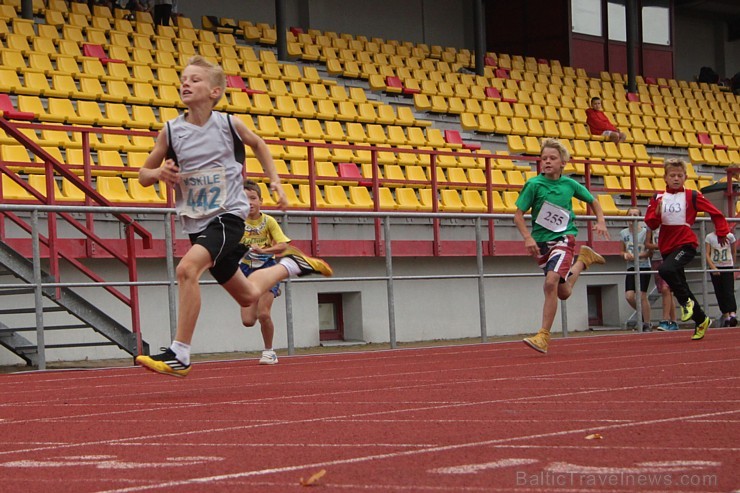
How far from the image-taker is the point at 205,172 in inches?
259

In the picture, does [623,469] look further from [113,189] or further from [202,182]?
[113,189]

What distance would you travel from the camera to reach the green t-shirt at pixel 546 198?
9.77m

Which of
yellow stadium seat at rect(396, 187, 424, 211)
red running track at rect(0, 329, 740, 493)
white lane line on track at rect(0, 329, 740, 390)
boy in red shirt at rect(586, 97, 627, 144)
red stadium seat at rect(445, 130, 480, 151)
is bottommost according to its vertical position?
white lane line on track at rect(0, 329, 740, 390)

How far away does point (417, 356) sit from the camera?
10539 millimetres

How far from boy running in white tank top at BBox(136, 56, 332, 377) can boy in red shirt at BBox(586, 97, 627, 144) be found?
17.8 m

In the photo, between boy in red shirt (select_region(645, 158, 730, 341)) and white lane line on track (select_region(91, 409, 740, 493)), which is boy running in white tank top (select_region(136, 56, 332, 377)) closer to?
white lane line on track (select_region(91, 409, 740, 493))

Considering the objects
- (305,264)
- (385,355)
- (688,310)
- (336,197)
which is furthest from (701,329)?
(336,197)

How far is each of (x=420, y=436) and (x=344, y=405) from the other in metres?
1.39

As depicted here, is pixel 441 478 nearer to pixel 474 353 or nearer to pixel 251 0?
pixel 474 353

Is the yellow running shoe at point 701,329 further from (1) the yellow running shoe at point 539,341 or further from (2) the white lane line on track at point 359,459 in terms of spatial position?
(2) the white lane line on track at point 359,459

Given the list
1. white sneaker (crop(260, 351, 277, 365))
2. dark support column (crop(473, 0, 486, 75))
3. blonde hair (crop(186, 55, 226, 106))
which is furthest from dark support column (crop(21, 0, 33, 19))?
blonde hair (crop(186, 55, 226, 106))

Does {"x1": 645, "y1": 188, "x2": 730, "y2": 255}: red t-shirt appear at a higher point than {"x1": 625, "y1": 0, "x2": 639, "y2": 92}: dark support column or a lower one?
lower

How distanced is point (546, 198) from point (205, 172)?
12.9 feet

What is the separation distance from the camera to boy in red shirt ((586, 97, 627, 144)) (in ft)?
77.9
